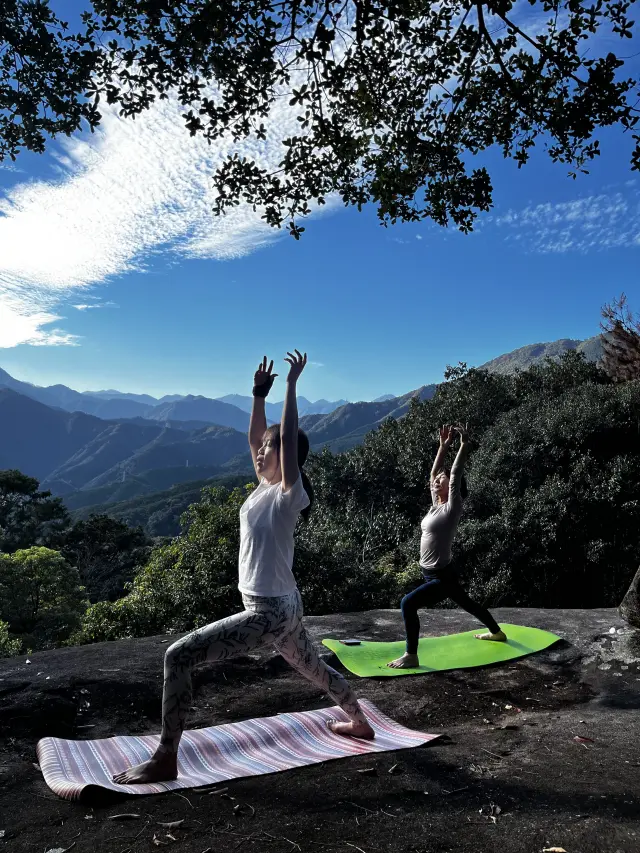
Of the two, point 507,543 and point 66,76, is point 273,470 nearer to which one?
point 66,76

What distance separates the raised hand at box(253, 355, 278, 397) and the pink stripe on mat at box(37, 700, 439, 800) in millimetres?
2458

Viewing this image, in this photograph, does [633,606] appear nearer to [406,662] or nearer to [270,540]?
[406,662]

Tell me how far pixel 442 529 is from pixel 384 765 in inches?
111

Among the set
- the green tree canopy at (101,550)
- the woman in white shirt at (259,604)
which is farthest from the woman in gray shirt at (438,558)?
the green tree canopy at (101,550)

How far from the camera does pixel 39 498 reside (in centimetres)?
4597

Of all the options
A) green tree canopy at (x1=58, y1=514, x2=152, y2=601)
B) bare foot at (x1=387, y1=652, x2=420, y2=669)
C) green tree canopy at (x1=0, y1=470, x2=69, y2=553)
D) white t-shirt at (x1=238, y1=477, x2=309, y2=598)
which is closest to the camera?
white t-shirt at (x1=238, y1=477, x2=309, y2=598)

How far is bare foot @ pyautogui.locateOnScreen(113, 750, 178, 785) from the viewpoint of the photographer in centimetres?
383

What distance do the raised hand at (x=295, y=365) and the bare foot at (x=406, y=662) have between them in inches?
153

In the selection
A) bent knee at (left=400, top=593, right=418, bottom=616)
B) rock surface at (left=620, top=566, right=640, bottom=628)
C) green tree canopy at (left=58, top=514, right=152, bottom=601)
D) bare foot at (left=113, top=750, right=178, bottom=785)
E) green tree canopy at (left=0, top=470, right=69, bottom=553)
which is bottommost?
green tree canopy at (left=58, top=514, right=152, bottom=601)

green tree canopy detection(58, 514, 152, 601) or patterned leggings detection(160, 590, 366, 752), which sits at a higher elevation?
patterned leggings detection(160, 590, 366, 752)

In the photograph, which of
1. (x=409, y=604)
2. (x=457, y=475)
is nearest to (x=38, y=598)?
(x=409, y=604)

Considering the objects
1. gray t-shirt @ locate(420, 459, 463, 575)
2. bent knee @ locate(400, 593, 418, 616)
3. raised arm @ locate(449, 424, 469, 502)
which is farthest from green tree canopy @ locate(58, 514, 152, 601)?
raised arm @ locate(449, 424, 469, 502)

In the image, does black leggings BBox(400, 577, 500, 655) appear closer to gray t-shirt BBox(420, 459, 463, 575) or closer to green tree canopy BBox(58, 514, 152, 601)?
gray t-shirt BBox(420, 459, 463, 575)

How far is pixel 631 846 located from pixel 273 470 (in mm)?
2713
